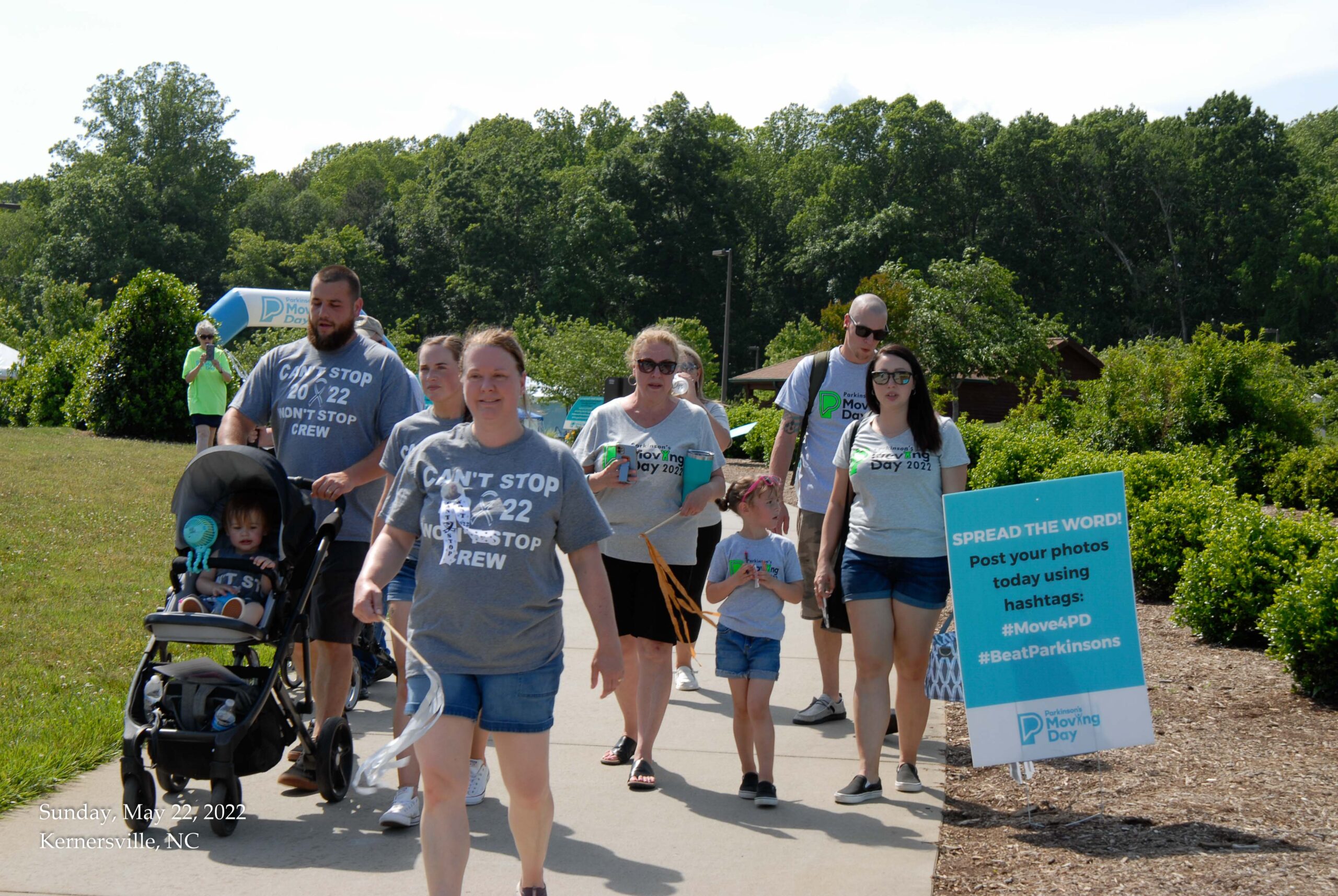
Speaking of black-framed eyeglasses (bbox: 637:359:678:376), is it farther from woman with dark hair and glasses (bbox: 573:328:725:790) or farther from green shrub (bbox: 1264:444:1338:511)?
green shrub (bbox: 1264:444:1338:511)

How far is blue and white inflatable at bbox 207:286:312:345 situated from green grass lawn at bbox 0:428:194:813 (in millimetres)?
2350

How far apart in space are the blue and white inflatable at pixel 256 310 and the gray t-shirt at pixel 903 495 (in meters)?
14.3

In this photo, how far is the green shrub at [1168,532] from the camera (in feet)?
31.0

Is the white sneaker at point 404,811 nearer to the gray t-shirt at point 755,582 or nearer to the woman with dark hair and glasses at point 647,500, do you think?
the woman with dark hair and glasses at point 647,500

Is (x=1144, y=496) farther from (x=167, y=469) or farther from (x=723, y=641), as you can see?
(x=167, y=469)

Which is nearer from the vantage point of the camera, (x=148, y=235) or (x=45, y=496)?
(x=45, y=496)

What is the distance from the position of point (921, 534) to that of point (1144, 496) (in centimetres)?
707

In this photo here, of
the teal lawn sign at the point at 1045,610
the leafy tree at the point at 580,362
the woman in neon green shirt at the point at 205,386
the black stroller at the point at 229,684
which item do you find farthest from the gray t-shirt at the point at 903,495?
the leafy tree at the point at 580,362

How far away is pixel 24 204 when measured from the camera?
289ft

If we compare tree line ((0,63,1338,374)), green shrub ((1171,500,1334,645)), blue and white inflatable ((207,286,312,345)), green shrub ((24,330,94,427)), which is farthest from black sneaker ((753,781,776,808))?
tree line ((0,63,1338,374))

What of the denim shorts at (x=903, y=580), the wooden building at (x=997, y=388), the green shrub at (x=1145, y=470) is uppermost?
the wooden building at (x=997, y=388)

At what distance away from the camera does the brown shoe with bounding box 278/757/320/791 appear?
500 cm

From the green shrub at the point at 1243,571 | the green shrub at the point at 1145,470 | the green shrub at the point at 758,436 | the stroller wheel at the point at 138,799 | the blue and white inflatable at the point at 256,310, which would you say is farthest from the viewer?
the green shrub at the point at 758,436

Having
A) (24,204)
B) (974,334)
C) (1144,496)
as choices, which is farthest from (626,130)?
(1144,496)
